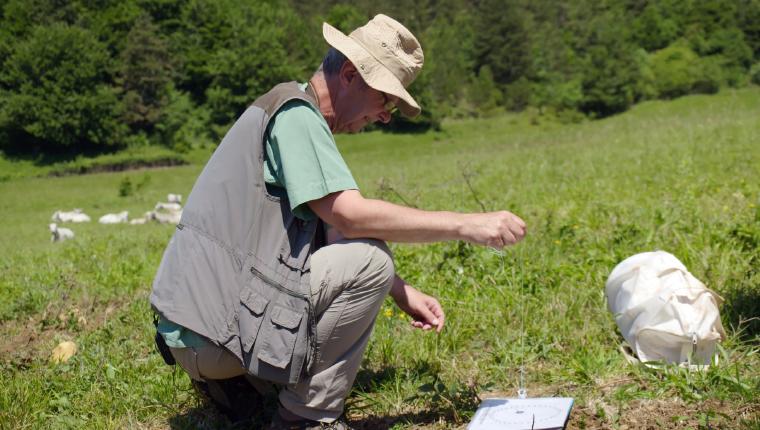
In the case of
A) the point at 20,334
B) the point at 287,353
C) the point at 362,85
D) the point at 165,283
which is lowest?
the point at 20,334

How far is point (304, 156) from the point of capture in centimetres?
248

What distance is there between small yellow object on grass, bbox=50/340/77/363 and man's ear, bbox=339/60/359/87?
7.11 feet

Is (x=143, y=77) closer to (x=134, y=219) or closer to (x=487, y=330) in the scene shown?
(x=134, y=219)

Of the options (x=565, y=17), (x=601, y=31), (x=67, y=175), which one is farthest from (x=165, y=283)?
(x=565, y=17)

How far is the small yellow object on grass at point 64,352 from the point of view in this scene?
3.80 metres

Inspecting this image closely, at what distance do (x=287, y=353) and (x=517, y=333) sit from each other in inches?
64.5

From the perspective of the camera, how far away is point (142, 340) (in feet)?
13.2

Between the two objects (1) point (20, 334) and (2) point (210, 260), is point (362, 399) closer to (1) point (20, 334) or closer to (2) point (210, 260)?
(2) point (210, 260)

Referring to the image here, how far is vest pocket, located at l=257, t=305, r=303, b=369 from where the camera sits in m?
2.50

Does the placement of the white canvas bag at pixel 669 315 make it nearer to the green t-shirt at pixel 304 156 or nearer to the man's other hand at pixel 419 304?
the man's other hand at pixel 419 304

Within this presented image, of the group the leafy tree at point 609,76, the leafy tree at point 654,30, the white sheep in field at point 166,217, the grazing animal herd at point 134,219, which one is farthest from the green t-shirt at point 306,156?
the leafy tree at point 654,30

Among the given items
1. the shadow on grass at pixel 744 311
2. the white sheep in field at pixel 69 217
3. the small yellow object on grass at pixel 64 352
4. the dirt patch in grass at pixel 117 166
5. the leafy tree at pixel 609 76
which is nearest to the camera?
the shadow on grass at pixel 744 311

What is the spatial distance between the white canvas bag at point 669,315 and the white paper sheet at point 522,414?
27.4 inches

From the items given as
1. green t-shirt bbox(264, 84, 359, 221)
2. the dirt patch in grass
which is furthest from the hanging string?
the dirt patch in grass
